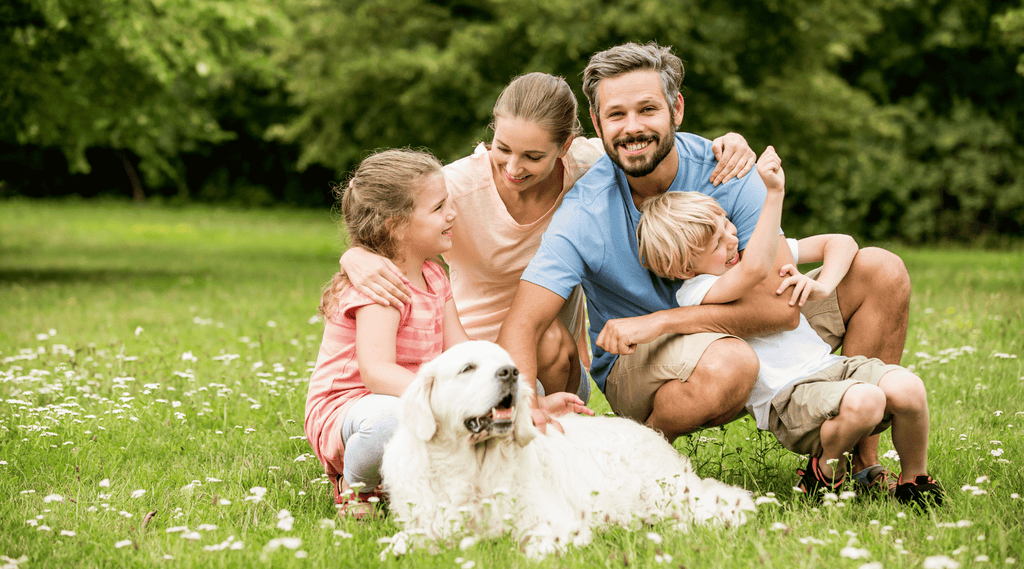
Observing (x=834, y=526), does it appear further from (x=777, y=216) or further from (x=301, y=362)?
(x=301, y=362)

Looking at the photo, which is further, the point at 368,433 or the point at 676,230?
the point at 676,230

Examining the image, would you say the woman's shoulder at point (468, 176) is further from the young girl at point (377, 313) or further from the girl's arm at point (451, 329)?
the girl's arm at point (451, 329)

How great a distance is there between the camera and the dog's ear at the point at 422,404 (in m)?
2.91

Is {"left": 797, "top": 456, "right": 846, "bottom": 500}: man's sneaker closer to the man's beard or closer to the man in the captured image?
the man

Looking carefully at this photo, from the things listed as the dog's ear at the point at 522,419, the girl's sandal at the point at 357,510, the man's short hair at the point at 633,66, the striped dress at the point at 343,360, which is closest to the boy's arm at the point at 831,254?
the man's short hair at the point at 633,66

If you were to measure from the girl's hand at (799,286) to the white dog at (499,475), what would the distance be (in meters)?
0.80

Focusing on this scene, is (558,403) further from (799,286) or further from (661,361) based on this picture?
(799,286)

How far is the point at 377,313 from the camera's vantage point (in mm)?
3410

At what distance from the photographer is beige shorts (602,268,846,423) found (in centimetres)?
358

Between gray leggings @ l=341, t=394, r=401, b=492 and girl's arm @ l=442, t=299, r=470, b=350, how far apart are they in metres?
0.46

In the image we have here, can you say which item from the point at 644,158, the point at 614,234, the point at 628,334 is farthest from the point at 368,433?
the point at 644,158

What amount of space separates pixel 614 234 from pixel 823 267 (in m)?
0.90

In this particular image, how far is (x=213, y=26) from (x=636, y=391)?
1038cm

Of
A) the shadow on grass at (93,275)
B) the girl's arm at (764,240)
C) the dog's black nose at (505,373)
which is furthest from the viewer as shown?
the shadow on grass at (93,275)
